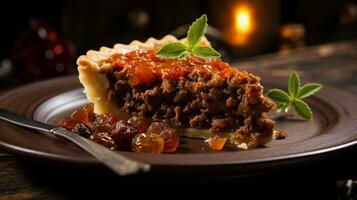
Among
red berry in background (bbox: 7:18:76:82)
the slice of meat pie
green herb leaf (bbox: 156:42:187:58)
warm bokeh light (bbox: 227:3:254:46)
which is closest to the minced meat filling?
the slice of meat pie

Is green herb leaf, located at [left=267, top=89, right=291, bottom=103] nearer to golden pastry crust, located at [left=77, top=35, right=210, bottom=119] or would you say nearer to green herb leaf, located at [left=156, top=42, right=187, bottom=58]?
green herb leaf, located at [left=156, top=42, right=187, bottom=58]

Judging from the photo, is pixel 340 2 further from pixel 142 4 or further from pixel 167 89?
pixel 167 89

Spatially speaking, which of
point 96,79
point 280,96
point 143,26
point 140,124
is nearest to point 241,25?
point 143,26

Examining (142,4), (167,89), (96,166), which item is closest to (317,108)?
(167,89)

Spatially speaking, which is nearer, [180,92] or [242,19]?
[180,92]

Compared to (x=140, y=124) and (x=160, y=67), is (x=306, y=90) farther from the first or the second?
(x=140, y=124)

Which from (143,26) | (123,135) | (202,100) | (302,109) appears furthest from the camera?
(143,26)
